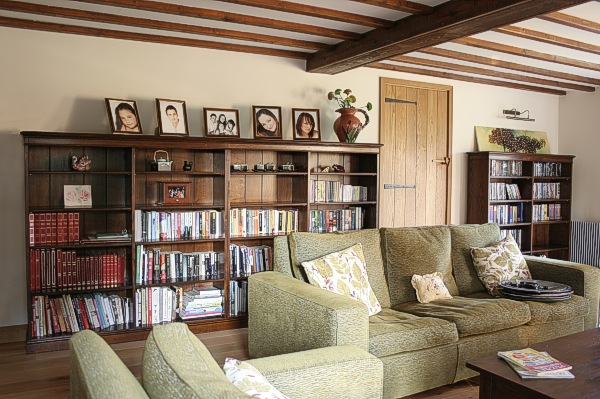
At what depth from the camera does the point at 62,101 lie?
4.27 metres

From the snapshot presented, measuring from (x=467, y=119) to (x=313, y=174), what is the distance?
235 cm

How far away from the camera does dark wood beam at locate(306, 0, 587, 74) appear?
321cm

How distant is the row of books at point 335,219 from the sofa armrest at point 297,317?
1.66 metres

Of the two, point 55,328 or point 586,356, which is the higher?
point 586,356

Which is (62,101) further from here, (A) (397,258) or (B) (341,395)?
(B) (341,395)

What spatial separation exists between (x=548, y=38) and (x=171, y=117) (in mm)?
3180

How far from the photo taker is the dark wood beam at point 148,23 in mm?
3713

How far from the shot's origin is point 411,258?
3.84 m

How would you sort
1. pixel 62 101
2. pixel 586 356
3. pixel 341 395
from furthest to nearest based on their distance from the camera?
pixel 62 101 < pixel 586 356 < pixel 341 395

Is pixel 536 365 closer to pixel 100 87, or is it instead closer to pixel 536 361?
pixel 536 361

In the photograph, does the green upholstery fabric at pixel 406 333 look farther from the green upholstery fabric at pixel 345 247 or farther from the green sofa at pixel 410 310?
the green upholstery fabric at pixel 345 247

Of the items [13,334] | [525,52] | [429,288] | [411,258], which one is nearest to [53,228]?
[13,334]

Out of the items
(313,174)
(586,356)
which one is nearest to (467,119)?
(313,174)

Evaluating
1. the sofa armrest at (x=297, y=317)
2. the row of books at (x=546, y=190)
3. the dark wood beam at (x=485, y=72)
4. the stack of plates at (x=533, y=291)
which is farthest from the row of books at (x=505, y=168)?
the sofa armrest at (x=297, y=317)
